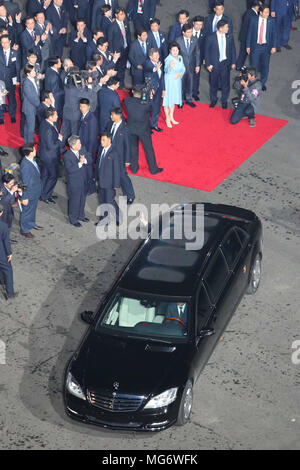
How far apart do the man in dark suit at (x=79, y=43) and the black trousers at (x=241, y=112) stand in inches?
146

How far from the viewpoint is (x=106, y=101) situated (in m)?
16.7

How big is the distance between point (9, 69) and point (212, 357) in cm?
906

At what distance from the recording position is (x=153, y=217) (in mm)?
15680

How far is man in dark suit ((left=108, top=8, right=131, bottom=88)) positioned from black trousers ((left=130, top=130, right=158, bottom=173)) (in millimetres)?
4177

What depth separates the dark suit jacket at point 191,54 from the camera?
19.1 m

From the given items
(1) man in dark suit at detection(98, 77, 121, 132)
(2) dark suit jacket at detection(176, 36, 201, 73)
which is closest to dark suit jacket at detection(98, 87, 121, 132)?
(1) man in dark suit at detection(98, 77, 121, 132)

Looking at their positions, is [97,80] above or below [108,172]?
above

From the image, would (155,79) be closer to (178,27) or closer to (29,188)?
(178,27)

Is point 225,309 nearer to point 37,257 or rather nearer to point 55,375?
point 55,375

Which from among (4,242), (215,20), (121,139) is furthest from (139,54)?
(4,242)

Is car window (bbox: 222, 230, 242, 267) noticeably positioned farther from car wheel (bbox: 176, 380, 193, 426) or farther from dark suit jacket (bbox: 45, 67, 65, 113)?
dark suit jacket (bbox: 45, 67, 65, 113)

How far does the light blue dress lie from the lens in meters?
18.4

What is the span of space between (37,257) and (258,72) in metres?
7.96
